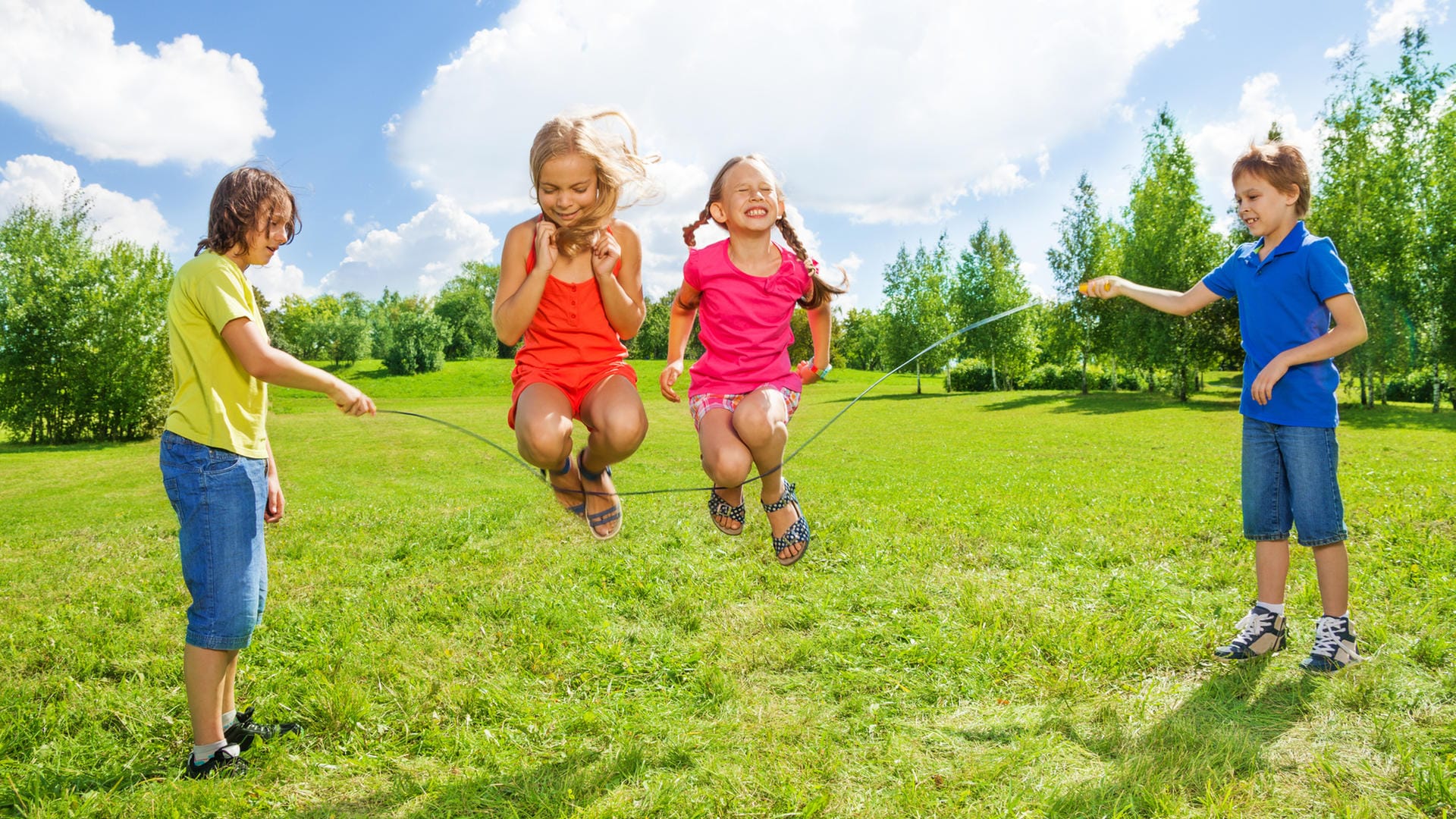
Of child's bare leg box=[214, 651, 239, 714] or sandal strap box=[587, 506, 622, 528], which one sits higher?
sandal strap box=[587, 506, 622, 528]

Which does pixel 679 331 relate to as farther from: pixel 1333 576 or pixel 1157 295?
pixel 1333 576

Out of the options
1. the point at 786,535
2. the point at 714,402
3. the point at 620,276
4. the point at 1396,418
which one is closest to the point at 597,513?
the point at 714,402

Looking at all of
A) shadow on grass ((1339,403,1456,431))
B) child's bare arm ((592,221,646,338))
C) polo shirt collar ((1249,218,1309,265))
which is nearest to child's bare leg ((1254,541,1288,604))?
polo shirt collar ((1249,218,1309,265))

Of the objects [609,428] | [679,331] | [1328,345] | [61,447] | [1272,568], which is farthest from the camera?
[61,447]

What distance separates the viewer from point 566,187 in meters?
4.09

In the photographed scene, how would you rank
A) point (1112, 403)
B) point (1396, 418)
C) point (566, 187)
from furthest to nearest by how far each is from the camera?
point (1112, 403) → point (1396, 418) → point (566, 187)

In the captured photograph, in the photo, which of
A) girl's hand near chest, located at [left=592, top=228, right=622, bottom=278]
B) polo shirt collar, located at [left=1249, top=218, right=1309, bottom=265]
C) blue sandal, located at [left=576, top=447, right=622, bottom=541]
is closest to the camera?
girl's hand near chest, located at [left=592, top=228, right=622, bottom=278]

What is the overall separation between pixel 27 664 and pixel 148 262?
30.4 m

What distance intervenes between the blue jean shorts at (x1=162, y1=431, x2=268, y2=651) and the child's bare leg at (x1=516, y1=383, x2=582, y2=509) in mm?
1278

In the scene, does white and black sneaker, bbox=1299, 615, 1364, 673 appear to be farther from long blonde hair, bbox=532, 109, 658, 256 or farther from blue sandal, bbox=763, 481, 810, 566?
long blonde hair, bbox=532, 109, 658, 256

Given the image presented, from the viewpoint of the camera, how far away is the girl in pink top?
4.38 metres

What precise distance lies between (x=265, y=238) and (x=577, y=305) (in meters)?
1.52

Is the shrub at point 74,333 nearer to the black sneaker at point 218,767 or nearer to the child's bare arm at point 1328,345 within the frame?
the black sneaker at point 218,767

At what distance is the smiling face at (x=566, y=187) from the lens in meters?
4.06
